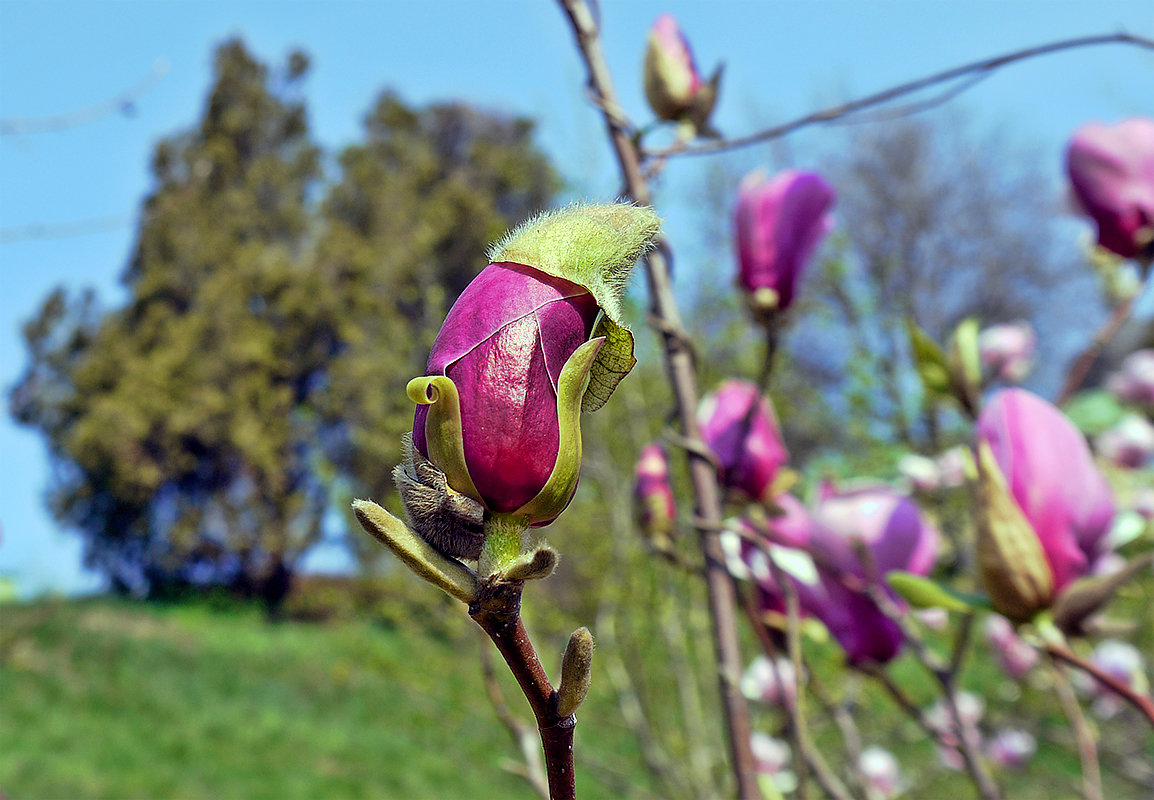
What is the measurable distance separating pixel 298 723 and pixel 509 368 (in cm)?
441

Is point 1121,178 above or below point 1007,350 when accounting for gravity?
above

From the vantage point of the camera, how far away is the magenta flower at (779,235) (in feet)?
2.15

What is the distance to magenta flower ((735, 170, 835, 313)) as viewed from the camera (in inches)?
25.8

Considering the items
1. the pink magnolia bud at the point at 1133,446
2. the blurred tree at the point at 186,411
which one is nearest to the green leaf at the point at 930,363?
the pink magnolia bud at the point at 1133,446

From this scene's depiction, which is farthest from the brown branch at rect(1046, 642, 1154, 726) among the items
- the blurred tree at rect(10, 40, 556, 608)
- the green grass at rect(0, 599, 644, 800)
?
the blurred tree at rect(10, 40, 556, 608)

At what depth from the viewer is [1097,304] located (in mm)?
8953

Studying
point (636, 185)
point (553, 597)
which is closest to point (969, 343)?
point (636, 185)

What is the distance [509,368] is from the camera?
0.25 m

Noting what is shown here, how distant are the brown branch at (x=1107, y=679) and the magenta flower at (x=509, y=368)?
285 mm

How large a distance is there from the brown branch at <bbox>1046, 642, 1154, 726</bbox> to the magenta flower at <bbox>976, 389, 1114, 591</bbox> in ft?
0.10

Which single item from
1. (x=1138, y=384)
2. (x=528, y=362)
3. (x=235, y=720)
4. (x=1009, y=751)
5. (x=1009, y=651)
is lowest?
(x=235, y=720)

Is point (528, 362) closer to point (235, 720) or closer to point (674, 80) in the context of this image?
point (674, 80)

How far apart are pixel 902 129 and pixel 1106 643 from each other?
8.66 m

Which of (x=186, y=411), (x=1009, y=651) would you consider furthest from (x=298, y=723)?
(x=186, y=411)
